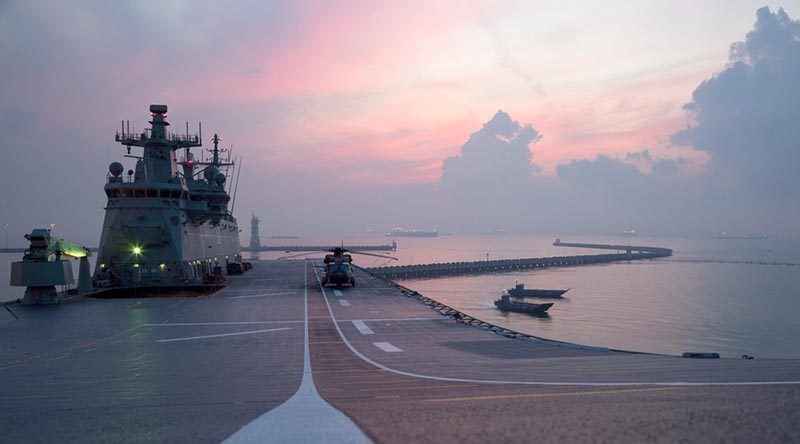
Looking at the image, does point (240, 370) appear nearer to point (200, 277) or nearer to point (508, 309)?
point (200, 277)

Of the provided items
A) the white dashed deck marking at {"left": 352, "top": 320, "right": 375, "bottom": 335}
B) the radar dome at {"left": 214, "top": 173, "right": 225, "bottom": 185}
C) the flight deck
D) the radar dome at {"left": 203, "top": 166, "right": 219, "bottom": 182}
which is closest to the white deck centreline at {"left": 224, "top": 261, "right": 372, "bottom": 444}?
the flight deck

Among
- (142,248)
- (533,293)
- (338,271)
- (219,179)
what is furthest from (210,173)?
(533,293)

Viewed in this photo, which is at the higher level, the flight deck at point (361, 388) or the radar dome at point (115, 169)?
the radar dome at point (115, 169)

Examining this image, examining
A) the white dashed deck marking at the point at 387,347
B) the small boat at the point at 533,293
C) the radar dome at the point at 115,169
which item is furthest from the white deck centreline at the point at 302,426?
Result: the small boat at the point at 533,293

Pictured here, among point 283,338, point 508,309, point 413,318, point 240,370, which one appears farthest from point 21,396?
point 508,309

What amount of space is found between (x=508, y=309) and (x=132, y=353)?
166ft

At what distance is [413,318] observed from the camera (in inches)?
1128

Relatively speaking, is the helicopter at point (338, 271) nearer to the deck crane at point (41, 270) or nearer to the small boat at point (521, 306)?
the deck crane at point (41, 270)

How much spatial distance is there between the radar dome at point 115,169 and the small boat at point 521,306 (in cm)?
4471

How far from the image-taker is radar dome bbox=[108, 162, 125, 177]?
4394 centimetres

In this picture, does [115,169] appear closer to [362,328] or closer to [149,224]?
[149,224]

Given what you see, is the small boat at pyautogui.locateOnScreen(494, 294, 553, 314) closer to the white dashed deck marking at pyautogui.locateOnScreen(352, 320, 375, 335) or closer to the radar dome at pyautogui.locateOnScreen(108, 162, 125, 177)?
the white dashed deck marking at pyautogui.locateOnScreen(352, 320, 375, 335)

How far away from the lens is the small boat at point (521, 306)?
5994 cm

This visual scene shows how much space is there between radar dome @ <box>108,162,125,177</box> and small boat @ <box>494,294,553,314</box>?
4471cm
